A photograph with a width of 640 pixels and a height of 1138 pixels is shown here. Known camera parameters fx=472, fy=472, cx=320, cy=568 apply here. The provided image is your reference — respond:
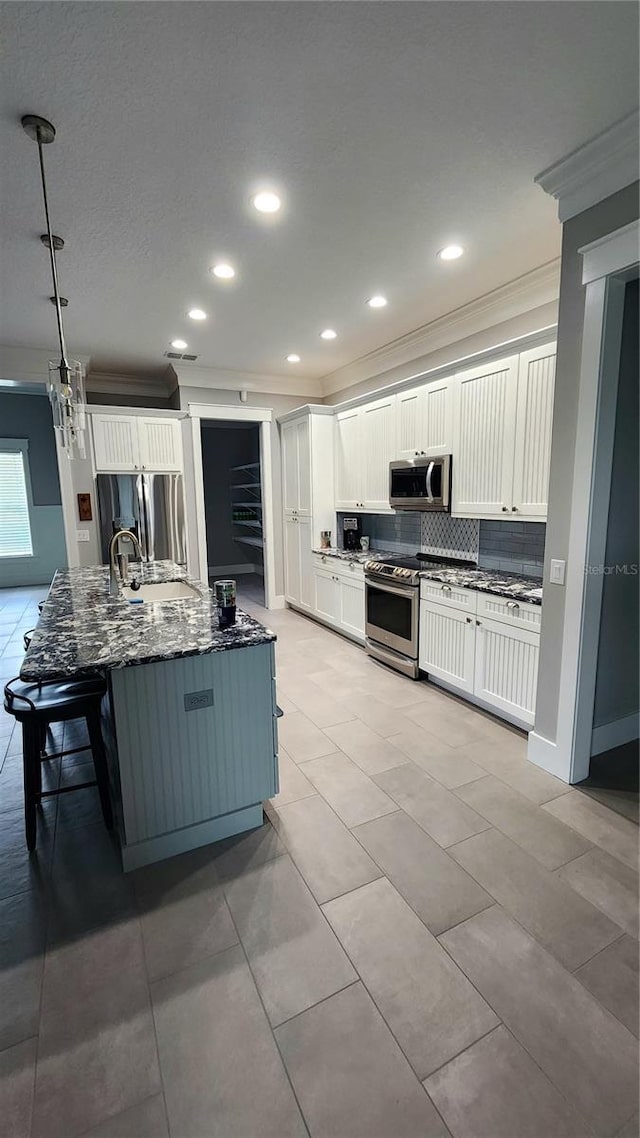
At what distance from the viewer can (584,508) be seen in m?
2.26

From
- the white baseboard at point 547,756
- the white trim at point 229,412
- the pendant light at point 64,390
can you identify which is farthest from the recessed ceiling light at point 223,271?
the white baseboard at point 547,756

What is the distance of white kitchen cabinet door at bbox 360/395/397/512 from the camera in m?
4.32

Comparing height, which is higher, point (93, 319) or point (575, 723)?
point (93, 319)

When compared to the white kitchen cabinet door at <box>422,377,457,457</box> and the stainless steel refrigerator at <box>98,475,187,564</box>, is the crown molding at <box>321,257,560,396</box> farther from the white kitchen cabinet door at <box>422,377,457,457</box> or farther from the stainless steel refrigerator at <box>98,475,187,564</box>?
the stainless steel refrigerator at <box>98,475,187,564</box>

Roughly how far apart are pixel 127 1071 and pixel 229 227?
134 inches

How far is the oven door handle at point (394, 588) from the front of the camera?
3.71m

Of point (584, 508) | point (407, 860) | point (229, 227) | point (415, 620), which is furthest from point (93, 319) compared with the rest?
point (407, 860)

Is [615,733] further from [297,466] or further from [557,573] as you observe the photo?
[297,466]

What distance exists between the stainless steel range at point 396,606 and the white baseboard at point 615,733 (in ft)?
4.46

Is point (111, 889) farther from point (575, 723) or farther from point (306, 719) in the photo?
point (575, 723)

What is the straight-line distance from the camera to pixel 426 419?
3.86 meters

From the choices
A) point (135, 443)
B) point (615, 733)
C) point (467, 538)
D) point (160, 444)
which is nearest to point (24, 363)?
point (135, 443)

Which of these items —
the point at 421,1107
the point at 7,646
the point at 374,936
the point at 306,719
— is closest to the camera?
the point at 421,1107

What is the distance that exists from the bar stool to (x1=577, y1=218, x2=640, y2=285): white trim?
2.88m
